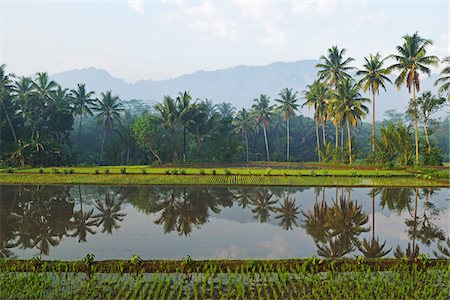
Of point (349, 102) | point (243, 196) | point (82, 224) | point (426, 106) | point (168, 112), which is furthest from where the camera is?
point (168, 112)

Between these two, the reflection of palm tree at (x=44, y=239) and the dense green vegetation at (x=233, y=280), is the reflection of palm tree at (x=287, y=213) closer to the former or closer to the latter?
the dense green vegetation at (x=233, y=280)

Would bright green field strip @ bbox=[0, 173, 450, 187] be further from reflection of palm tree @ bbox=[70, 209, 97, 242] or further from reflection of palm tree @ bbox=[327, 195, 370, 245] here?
reflection of palm tree @ bbox=[70, 209, 97, 242]

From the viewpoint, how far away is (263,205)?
19031 mm

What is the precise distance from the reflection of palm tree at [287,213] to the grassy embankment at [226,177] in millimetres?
6393

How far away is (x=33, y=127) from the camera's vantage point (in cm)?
4266

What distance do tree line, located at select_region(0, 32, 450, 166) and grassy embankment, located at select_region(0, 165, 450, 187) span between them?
8156 millimetres

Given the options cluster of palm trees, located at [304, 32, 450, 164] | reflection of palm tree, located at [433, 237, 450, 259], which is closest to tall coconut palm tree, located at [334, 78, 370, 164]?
cluster of palm trees, located at [304, 32, 450, 164]

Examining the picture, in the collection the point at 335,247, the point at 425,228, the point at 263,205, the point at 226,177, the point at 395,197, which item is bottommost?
the point at 335,247

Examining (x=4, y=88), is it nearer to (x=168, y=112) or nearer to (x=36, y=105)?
(x=36, y=105)

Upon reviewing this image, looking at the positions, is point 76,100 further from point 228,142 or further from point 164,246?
point 164,246

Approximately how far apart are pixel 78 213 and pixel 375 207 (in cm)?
1607

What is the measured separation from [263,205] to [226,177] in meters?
→ 9.16

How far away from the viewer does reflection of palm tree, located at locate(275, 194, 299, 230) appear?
49.8 feet

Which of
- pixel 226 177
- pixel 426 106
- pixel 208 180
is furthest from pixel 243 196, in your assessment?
pixel 426 106
